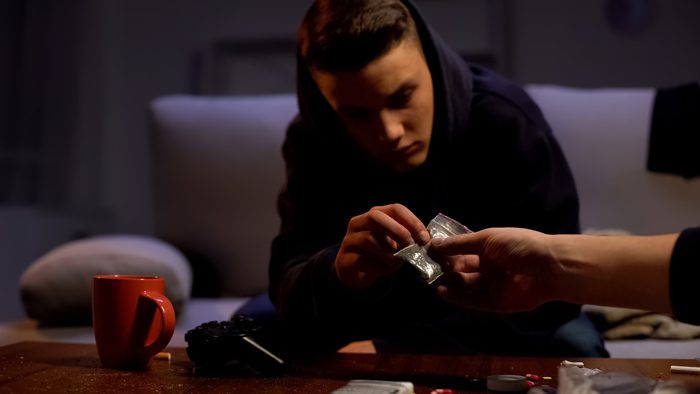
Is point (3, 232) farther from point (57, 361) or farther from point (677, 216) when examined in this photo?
point (677, 216)

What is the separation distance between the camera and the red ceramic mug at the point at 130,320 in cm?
92

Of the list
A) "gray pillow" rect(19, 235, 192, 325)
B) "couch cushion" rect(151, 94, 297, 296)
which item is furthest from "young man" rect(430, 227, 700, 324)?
"couch cushion" rect(151, 94, 297, 296)

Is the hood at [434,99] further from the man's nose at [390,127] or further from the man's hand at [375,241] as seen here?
the man's hand at [375,241]

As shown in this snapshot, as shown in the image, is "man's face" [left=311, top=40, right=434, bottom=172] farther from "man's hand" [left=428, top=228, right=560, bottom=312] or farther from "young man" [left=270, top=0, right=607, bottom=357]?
"man's hand" [left=428, top=228, right=560, bottom=312]

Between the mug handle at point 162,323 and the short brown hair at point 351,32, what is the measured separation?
0.57 metres

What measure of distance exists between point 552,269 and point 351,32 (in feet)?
2.06

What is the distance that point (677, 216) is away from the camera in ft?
6.34

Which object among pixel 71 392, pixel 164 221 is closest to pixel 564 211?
pixel 71 392

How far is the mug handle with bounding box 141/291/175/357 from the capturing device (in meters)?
0.90

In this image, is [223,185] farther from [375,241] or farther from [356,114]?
[375,241]

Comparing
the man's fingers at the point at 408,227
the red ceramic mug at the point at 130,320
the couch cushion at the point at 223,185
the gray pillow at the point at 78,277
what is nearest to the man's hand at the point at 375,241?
the man's fingers at the point at 408,227

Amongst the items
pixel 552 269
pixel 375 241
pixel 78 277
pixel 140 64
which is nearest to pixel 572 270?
pixel 552 269

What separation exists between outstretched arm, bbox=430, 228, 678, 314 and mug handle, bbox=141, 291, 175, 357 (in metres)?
0.31

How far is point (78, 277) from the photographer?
1839 mm
